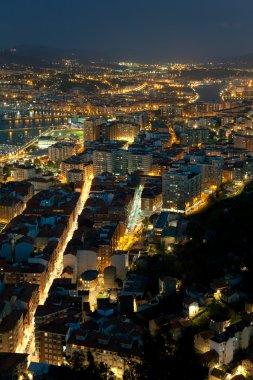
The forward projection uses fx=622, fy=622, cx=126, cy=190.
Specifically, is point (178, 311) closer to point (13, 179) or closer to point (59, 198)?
point (59, 198)

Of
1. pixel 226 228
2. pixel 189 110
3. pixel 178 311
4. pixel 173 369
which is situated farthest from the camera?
pixel 189 110

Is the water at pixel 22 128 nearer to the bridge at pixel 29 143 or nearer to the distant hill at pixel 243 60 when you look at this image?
the bridge at pixel 29 143

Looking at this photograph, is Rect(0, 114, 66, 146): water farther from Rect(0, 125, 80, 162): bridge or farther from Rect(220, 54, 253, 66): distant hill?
Rect(220, 54, 253, 66): distant hill

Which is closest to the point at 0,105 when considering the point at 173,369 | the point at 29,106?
the point at 29,106

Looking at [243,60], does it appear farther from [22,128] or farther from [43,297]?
[43,297]

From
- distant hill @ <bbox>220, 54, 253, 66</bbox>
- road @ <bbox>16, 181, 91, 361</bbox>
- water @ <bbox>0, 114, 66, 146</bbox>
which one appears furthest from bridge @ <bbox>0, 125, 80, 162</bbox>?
distant hill @ <bbox>220, 54, 253, 66</bbox>

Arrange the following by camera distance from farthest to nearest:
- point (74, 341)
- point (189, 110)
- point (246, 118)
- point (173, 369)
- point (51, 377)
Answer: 1. point (189, 110)
2. point (246, 118)
3. point (74, 341)
4. point (51, 377)
5. point (173, 369)

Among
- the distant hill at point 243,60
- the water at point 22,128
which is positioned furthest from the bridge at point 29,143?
the distant hill at point 243,60

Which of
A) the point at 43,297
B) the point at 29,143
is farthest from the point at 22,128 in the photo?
the point at 43,297
